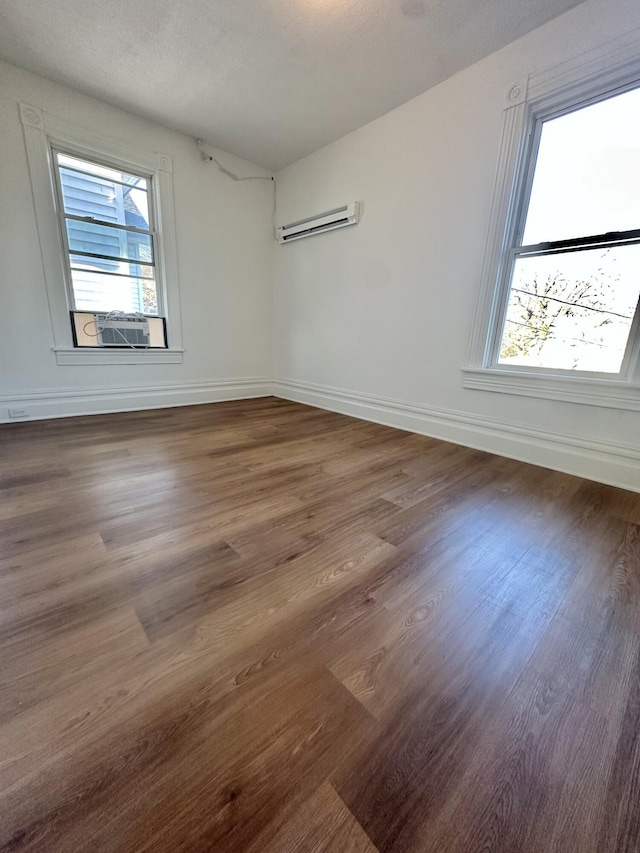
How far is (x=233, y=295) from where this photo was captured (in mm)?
4090

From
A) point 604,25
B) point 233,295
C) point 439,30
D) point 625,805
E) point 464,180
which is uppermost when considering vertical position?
point 439,30

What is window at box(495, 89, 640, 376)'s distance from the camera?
1981 mm

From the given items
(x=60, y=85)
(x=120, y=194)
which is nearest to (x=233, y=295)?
(x=120, y=194)

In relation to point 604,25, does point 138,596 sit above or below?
below

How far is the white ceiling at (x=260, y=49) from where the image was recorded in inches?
78.7

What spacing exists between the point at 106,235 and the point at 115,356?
114 cm

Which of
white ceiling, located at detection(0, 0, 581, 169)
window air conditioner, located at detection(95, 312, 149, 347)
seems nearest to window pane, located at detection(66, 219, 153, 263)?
window air conditioner, located at detection(95, 312, 149, 347)

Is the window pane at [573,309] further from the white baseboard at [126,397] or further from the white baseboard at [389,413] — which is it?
the white baseboard at [126,397]

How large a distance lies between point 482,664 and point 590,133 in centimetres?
298

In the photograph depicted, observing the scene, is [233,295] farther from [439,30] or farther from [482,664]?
[482,664]

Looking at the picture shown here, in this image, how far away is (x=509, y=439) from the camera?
2.51m

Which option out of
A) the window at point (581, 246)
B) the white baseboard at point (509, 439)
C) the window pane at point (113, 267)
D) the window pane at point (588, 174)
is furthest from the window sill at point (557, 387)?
the window pane at point (113, 267)

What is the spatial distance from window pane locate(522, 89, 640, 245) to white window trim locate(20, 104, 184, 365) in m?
3.30

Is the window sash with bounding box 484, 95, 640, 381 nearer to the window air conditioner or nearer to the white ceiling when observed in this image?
the white ceiling
